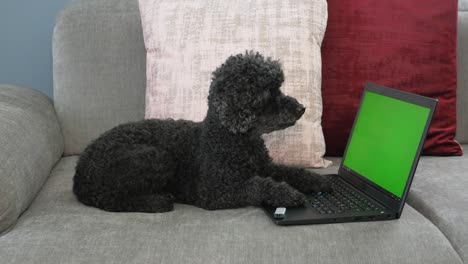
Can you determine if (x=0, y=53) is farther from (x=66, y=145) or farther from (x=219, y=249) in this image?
(x=219, y=249)

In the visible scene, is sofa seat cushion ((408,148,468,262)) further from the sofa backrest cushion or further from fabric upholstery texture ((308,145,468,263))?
the sofa backrest cushion

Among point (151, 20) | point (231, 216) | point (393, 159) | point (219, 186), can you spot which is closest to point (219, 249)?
point (231, 216)

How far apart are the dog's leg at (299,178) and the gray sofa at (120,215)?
19 cm

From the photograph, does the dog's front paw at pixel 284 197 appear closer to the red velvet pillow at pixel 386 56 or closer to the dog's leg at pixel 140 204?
the dog's leg at pixel 140 204

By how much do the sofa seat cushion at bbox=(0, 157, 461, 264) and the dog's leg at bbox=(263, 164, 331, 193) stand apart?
0.72ft

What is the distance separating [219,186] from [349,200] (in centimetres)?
35

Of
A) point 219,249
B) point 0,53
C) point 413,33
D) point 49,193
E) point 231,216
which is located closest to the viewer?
point 219,249

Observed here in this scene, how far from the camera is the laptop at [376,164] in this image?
1.42m

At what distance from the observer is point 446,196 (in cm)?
153

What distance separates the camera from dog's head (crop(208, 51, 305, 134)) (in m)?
1.47

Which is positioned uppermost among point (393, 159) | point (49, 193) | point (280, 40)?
point (280, 40)

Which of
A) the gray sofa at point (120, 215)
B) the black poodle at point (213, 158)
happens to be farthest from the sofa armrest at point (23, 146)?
the black poodle at point (213, 158)

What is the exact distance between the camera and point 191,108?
1.80 metres

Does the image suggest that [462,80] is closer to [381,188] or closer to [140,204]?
[381,188]
